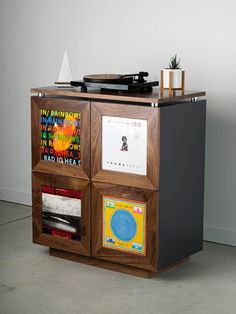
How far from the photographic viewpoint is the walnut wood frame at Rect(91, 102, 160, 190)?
3375mm

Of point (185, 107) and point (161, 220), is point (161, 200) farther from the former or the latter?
point (185, 107)

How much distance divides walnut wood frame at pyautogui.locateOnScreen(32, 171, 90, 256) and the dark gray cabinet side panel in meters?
0.44

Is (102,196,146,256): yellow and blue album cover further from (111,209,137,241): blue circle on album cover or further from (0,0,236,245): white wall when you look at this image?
(0,0,236,245): white wall

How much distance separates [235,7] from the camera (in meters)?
3.85

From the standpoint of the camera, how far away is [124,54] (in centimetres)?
432

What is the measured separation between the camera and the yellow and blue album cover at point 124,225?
3515 mm

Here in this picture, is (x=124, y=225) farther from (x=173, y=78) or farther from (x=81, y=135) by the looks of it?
(x=173, y=78)

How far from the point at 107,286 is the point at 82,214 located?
1.45ft

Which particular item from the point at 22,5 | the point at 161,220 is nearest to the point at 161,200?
the point at 161,220

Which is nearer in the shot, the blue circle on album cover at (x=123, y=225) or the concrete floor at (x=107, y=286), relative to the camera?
the concrete floor at (x=107, y=286)

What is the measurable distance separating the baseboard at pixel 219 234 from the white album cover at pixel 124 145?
0.88 meters

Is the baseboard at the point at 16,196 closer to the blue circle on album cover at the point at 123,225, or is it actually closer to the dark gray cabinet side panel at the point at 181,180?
the blue circle on album cover at the point at 123,225

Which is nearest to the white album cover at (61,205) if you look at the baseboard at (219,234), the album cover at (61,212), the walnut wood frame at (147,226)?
the album cover at (61,212)

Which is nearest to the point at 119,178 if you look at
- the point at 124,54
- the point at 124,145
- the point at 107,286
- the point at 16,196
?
the point at 124,145
